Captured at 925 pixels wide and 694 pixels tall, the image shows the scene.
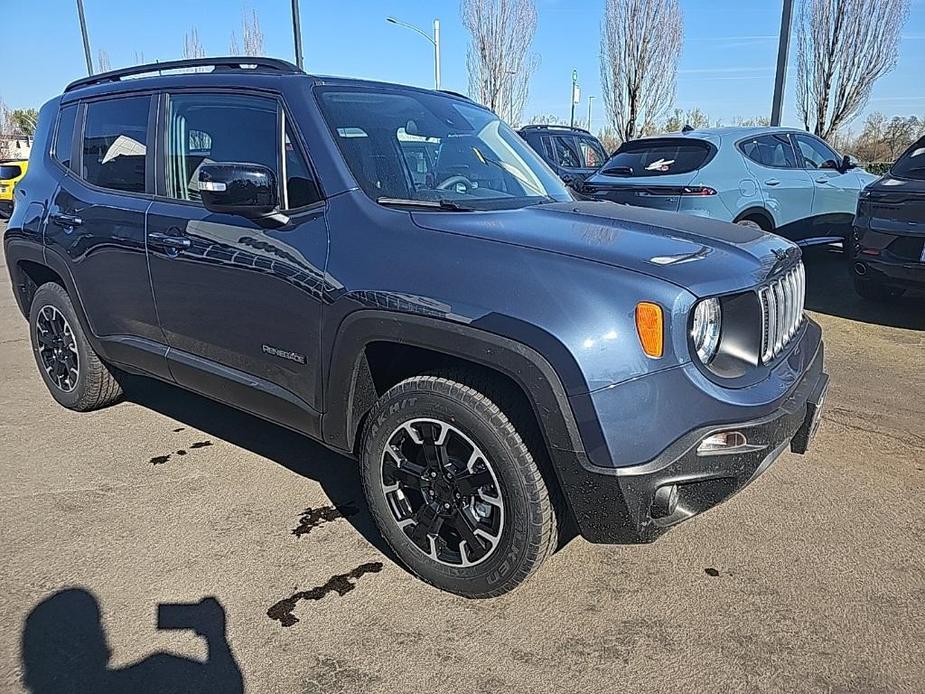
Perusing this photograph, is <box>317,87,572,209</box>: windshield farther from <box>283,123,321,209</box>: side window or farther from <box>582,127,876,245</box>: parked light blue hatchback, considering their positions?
<box>582,127,876,245</box>: parked light blue hatchback

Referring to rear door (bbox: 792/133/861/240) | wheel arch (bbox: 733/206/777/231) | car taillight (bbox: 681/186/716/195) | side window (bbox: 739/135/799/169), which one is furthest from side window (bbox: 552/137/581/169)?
car taillight (bbox: 681/186/716/195)

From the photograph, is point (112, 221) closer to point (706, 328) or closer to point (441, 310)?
point (441, 310)

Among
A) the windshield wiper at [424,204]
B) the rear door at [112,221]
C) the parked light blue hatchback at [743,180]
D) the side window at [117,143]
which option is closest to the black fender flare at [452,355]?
the windshield wiper at [424,204]

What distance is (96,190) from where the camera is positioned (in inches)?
153

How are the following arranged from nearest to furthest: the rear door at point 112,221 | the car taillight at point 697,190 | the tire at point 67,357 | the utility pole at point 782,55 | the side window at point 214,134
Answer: the side window at point 214,134 < the rear door at point 112,221 < the tire at point 67,357 < the car taillight at point 697,190 < the utility pole at point 782,55

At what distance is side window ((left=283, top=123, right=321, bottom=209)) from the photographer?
289cm

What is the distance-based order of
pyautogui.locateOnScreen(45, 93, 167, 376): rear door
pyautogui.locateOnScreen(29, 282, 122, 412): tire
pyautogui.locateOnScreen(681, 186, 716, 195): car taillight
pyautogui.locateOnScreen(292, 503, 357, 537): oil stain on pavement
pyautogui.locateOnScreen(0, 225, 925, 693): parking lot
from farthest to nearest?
pyautogui.locateOnScreen(681, 186, 716, 195): car taillight < pyautogui.locateOnScreen(29, 282, 122, 412): tire < pyautogui.locateOnScreen(45, 93, 167, 376): rear door < pyautogui.locateOnScreen(292, 503, 357, 537): oil stain on pavement < pyautogui.locateOnScreen(0, 225, 925, 693): parking lot

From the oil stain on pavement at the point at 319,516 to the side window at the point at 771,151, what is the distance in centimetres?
601

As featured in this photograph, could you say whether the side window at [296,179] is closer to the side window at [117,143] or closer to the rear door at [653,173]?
the side window at [117,143]

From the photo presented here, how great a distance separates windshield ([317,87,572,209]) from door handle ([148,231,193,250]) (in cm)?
88

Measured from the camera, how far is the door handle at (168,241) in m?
3.28

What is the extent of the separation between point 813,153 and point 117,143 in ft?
24.7

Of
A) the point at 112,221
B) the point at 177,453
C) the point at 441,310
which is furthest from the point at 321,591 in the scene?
the point at 112,221

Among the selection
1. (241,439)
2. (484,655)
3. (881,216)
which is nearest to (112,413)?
(241,439)
